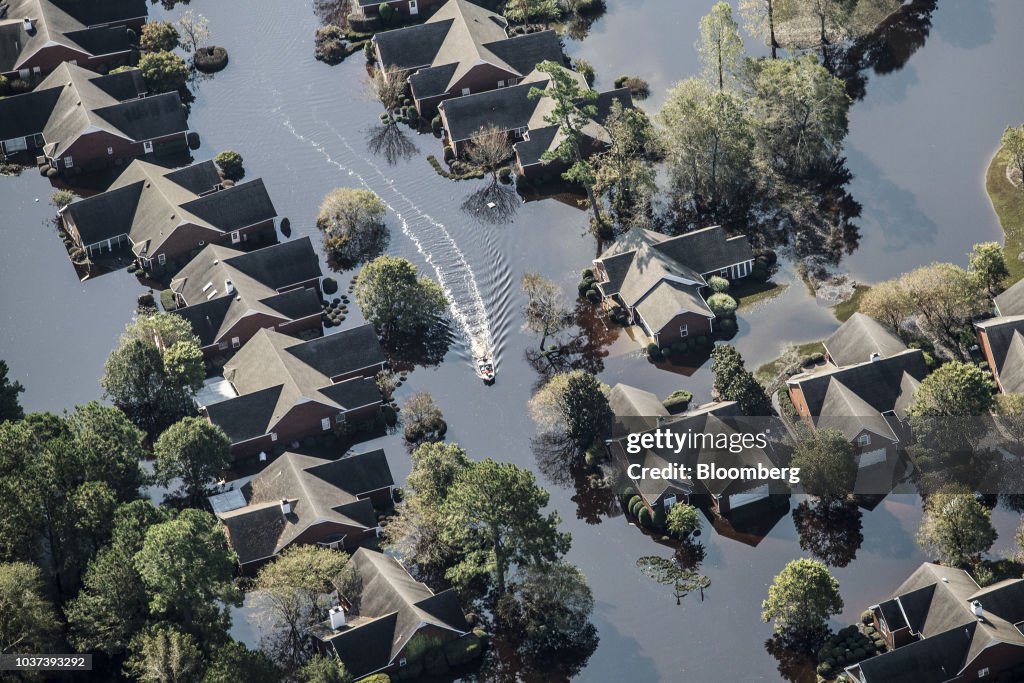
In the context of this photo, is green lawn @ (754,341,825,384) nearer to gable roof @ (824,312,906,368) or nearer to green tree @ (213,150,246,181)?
gable roof @ (824,312,906,368)

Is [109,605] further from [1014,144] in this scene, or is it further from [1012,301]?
[1014,144]

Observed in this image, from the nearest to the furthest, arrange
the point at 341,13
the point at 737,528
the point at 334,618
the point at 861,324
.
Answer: the point at 334,618
the point at 737,528
the point at 861,324
the point at 341,13

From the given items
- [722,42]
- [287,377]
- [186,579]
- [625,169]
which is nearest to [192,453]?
[287,377]

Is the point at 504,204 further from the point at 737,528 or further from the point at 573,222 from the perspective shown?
the point at 737,528

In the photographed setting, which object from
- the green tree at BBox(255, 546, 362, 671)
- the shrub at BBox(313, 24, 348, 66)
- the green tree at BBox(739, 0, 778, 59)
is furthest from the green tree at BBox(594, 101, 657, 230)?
the green tree at BBox(255, 546, 362, 671)

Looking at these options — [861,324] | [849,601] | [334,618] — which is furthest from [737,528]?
[334,618]

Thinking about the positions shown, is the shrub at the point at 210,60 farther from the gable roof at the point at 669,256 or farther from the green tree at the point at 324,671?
the green tree at the point at 324,671
